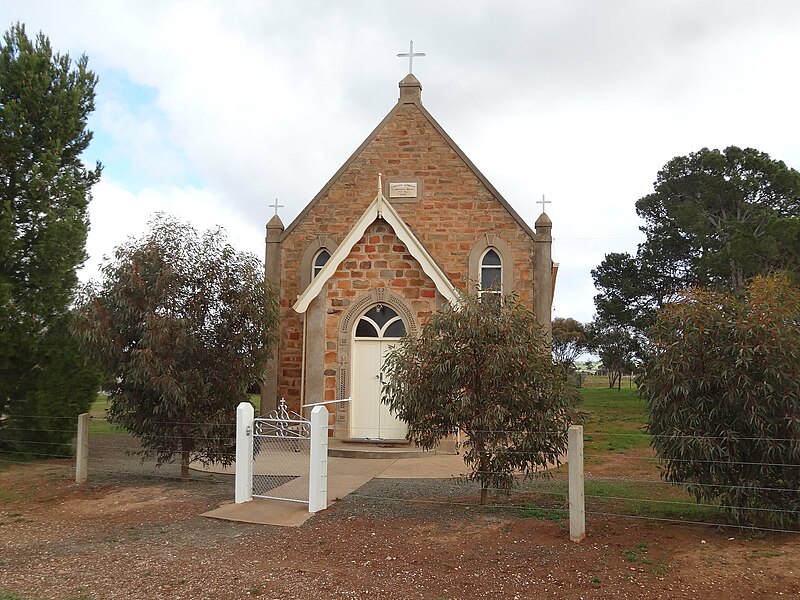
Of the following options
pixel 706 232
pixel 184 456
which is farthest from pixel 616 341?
pixel 184 456

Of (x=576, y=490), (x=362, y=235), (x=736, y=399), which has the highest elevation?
(x=362, y=235)

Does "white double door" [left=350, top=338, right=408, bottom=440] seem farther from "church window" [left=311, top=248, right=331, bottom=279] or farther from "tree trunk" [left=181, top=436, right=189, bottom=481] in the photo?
"tree trunk" [left=181, top=436, right=189, bottom=481]

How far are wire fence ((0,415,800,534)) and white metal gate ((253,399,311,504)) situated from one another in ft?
2.08

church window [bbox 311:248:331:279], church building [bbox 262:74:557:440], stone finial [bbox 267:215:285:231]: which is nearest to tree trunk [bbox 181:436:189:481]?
church building [bbox 262:74:557:440]

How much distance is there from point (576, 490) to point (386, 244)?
352 inches

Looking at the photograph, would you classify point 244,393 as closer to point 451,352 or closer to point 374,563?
point 451,352

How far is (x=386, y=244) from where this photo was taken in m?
16.1

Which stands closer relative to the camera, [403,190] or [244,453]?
[244,453]

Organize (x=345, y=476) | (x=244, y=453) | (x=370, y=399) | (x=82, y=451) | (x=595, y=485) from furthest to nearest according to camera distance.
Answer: (x=370, y=399) → (x=345, y=476) → (x=82, y=451) → (x=595, y=485) → (x=244, y=453)

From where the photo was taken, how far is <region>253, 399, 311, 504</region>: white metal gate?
421 inches

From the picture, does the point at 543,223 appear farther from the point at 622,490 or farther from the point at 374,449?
the point at 622,490

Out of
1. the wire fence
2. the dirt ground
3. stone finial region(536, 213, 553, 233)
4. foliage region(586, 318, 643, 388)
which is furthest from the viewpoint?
foliage region(586, 318, 643, 388)

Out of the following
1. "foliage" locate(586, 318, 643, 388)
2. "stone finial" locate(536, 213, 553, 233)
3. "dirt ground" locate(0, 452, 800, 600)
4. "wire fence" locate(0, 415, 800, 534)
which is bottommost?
"dirt ground" locate(0, 452, 800, 600)

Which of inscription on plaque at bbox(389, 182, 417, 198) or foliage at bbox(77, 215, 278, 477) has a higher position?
inscription on plaque at bbox(389, 182, 417, 198)
